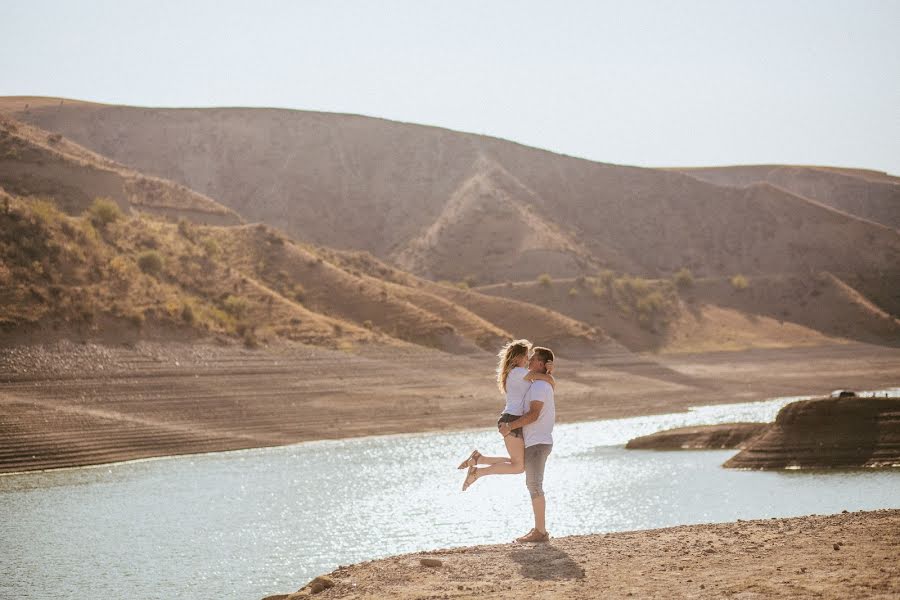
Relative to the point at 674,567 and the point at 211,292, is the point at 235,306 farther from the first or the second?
the point at 674,567

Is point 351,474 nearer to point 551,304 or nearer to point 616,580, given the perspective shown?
point 616,580

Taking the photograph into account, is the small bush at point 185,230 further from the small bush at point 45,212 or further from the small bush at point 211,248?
the small bush at point 45,212

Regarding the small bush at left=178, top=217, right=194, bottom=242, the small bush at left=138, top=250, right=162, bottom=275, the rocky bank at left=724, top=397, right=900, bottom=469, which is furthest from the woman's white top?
the small bush at left=178, top=217, right=194, bottom=242

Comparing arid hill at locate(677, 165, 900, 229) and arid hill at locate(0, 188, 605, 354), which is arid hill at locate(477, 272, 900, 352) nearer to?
arid hill at locate(0, 188, 605, 354)

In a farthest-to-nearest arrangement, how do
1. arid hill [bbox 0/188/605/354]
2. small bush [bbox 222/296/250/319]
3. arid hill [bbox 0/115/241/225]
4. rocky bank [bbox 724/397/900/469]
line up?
arid hill [bbox 0/115/241/225] < small bush [bbox 222/296/250/319] < arid hill [bbox 0/188/605/354] < rocky bank [bbox 724/397/900/469]

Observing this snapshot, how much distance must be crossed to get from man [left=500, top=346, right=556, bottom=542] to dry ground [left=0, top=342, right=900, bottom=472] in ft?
86.4

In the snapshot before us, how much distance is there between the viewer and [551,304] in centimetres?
8394

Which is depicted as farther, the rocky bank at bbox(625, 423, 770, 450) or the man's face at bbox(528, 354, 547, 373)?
the rocky bank at bbox(625, 423, 770, 450)

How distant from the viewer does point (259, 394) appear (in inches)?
1837

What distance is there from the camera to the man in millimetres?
12141

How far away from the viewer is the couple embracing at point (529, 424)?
1219 centimetres

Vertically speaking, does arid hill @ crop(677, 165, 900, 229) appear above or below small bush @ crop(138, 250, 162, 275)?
above

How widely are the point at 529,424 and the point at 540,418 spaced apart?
0.47 feet

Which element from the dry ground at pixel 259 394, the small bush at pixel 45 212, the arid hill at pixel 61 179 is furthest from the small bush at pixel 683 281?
the small bush at pixel 45 212
